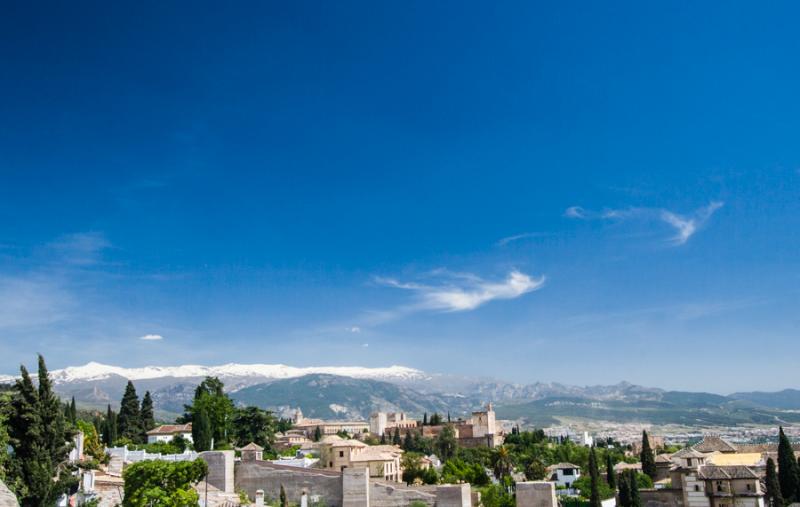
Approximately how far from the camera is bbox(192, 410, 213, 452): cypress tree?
1828 inches

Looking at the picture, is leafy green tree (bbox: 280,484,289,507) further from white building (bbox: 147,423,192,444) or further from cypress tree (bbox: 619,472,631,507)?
cypress tree (bbox: 619,472,631,507)

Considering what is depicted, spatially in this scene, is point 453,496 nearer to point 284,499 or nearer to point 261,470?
point 284,499

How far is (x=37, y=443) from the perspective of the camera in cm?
2380

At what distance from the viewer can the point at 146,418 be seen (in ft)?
204

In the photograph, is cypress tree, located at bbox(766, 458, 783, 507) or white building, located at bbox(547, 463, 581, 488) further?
white building, located at bbox(547, 463, 581, 488)

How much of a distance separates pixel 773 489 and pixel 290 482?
32207mm

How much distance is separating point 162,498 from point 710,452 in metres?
52.6

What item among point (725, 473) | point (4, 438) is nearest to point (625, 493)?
point (725, 473)

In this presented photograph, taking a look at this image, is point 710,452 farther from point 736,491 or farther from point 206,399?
point 206,399

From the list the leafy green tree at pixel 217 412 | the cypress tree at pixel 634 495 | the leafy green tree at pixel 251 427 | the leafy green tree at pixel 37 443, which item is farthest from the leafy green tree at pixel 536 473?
the leafy green tree at pixel 37 443

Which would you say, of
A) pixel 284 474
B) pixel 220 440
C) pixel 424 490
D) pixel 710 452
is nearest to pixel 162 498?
pixel 284 474

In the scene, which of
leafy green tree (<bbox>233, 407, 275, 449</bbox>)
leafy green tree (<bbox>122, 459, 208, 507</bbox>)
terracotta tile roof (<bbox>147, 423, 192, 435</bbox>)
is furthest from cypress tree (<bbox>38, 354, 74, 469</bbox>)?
terracotta tile roof (<bbox>147, 423, 192, 435</bbox>)

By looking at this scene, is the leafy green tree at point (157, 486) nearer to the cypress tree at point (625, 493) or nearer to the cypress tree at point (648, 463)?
the cypress tree at point (625, 493)

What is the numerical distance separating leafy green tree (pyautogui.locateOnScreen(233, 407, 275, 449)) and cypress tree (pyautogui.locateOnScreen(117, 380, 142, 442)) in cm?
851
